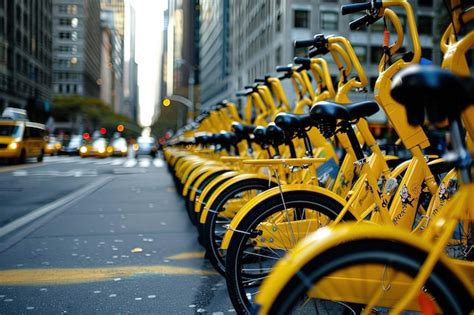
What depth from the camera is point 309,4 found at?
11.3m

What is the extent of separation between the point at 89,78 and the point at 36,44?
54.5 metres

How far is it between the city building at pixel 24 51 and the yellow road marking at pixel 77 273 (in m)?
51.5

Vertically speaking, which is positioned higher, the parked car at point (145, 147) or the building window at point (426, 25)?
the building window at point (426, 25)

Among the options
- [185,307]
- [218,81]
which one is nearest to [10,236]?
[185,307]

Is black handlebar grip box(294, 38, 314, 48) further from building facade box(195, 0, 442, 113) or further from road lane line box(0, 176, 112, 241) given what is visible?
road lane line box(0, 176, 112, 241)

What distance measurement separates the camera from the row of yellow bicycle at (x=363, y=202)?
1704 mm

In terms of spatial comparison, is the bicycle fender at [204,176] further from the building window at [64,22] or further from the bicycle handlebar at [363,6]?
the building window at [64,22]

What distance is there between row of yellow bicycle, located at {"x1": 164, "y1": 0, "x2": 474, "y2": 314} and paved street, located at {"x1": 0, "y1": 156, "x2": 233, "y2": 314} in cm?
46

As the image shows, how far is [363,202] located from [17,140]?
76.0 ft

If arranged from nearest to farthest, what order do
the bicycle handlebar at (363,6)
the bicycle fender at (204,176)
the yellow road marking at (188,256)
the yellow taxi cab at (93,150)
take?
the bicycle handlebar at (363,6) < the yellow road marking at (188,256) < the bicycle fender at (204,176) < the yellow taxi cab at (93,150)

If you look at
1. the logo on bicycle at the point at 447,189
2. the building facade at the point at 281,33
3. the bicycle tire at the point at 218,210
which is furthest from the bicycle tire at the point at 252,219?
the building facade at the point at 281,33

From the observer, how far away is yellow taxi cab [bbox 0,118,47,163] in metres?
23.1

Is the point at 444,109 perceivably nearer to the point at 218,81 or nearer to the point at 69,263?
the point at 69,263

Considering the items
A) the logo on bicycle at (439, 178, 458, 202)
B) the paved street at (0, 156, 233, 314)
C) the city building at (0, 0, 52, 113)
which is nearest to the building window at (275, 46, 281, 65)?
the paved street at (0, 156, 233, 314)
